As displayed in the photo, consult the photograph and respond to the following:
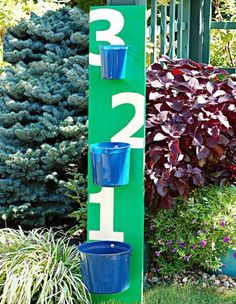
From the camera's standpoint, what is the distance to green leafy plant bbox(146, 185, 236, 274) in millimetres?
3836

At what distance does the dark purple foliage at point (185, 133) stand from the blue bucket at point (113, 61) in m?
0.56

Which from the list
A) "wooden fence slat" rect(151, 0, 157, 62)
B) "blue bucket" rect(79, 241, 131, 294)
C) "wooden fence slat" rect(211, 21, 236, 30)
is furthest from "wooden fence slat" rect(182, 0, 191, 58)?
"blue bucket" rect(79, 241, 131, 294)

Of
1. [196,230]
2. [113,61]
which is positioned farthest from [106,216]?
[113,61]

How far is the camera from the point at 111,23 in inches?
133

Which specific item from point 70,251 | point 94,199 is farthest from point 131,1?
point 70,251

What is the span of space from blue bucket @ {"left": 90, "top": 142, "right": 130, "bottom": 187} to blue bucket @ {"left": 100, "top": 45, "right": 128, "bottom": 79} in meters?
0.37

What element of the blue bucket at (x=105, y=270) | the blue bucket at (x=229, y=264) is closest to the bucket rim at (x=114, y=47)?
the blue bucket at (x=105, y=270)

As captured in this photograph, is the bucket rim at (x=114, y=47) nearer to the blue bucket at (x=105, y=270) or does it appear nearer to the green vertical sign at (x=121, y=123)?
the green vertical sign at (x=121, y=123)

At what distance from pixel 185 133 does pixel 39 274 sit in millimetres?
1181

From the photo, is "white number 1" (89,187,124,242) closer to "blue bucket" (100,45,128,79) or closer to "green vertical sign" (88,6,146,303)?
"green vertical sign" (88,6,146,303)

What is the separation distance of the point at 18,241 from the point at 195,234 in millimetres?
1025

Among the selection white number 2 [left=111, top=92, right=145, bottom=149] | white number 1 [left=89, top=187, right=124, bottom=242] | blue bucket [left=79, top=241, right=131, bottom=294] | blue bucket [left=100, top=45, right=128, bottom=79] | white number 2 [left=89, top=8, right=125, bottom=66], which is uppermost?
white number 2 [left=89, top=8, right=125, bottom=66]

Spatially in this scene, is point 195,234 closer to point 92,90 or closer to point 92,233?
point 92,233

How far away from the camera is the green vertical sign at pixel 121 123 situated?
3.37 m
